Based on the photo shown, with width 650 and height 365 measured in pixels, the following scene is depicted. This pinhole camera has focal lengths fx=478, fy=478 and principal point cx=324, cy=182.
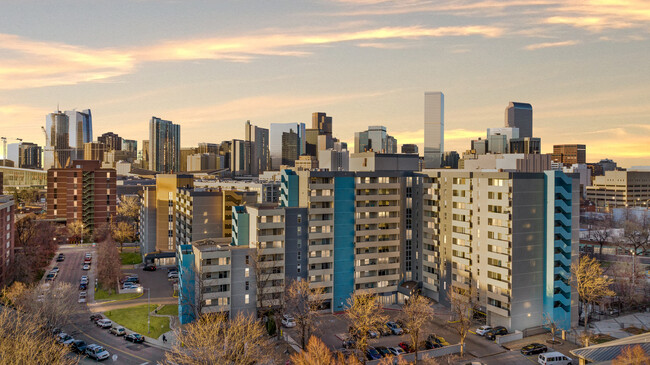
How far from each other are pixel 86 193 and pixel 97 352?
407ft

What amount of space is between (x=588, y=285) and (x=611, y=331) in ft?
31.9

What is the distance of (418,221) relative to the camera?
103 metres

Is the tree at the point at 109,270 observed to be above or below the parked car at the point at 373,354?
above

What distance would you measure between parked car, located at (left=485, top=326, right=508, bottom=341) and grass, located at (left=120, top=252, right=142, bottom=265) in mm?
103593

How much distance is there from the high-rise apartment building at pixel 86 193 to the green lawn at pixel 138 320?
96.2 metres

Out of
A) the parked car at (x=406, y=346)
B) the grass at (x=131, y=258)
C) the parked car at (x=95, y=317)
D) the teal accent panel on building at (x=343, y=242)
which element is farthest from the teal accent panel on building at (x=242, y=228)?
the grass at (x=131, y=258)

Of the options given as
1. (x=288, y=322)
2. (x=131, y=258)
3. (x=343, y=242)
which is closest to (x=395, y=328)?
(x=288, y=322)

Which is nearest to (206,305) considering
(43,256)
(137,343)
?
(137,343)

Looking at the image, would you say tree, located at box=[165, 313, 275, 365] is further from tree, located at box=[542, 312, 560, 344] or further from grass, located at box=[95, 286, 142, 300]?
tree, located at box=[542, 312, 560, 344]

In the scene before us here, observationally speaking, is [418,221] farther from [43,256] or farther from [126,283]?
[43,256]

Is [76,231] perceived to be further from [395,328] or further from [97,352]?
[395,328]

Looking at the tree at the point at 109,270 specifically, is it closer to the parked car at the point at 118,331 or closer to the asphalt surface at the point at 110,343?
the asphalt surface at the point at 110,343

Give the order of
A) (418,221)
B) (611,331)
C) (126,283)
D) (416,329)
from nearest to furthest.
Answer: (416,329) → (611,331) → (418,221) → (126,283)

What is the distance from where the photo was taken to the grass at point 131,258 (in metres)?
142
